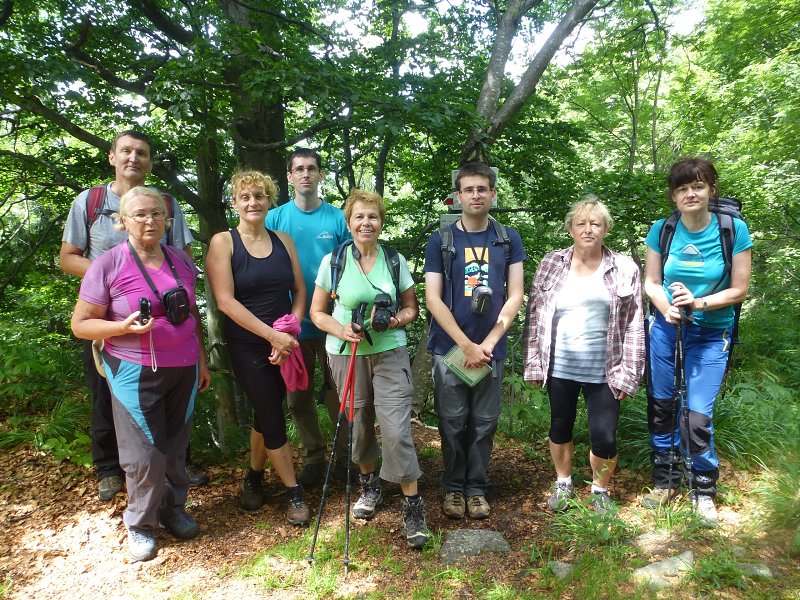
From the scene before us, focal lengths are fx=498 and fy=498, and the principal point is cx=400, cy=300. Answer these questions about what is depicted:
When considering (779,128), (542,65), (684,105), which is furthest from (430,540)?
(684,105)

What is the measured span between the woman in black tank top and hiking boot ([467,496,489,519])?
1.12m

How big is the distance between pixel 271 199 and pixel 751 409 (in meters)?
4.30

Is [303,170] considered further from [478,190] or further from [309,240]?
[478,190]

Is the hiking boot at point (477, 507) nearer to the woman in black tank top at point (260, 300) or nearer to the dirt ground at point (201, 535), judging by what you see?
the dirt ground at point (201, 535)

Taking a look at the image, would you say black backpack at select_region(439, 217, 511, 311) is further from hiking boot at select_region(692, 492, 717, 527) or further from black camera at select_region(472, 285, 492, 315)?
hiking boot at select_region(692, 492, 717, 527)

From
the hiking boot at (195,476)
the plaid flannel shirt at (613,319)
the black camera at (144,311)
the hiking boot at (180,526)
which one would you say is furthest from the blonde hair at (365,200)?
the hiking boot at (195,476)

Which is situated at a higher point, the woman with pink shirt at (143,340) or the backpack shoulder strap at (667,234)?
the backpack shoulder strap at (667,234)

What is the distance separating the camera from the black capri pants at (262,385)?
3207mm

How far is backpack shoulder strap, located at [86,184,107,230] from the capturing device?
321 cm

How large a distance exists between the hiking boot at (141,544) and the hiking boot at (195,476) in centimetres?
84

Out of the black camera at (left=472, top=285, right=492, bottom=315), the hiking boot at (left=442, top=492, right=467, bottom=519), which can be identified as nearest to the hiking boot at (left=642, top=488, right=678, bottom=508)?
the hiking boot at (left=442, top=492, right=467, bottom=519)

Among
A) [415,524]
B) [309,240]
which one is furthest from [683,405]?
[309,240]

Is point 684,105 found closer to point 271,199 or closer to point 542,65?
point 542,65

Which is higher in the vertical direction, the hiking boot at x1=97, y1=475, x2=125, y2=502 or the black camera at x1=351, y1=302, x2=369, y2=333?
the black camera at x1=351, y1=302, x2=369, y2=333
